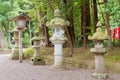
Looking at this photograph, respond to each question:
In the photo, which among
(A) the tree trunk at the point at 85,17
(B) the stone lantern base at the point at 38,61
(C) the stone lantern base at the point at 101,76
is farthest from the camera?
(A) the tree trunk at the point at 85,17

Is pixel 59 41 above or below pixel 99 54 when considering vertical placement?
above

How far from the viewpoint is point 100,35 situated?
9.35m

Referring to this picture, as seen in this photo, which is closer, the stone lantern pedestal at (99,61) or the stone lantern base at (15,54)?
the stone lantern pedestal at (99,61)

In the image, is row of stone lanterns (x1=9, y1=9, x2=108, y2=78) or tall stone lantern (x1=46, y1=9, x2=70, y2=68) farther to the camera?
tall stone lantern (x1=46, y1=9, x2=70, y2=68)

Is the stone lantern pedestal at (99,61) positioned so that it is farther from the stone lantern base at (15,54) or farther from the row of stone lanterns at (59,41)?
the stone lantern base at (15,54)

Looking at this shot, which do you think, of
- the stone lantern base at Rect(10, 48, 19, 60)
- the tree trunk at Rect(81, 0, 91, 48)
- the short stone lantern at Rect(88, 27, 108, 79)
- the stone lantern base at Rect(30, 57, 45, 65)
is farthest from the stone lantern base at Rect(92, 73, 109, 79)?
the stone lantern base at Rect(10, 48, 19, 60)

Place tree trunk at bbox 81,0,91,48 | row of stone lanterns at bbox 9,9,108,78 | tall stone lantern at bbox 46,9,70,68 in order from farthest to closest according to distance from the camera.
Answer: tree trunk at bbox 81,0,91,48
tall stone lantern at bbox 46,9,70,68
row of stone lanterns at bbox 9,9,108,78

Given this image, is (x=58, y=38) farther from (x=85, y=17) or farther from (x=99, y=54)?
(x=85, y=17)

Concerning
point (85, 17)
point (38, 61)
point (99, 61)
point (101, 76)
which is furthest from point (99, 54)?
point (85, 17)

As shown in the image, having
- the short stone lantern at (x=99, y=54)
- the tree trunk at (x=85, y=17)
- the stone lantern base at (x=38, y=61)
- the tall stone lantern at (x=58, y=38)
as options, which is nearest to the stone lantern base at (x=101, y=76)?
the short stone lantern at (x=99, y=54)

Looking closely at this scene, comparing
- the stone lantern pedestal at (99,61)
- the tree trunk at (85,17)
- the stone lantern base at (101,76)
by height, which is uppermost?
the tree trunk at (85,17)

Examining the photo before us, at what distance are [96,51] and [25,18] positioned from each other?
679 centimetres

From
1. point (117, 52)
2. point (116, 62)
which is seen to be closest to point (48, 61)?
point (117, 52)

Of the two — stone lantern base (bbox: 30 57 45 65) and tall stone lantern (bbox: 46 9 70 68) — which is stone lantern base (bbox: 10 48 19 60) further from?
tall stone lantern (bbox: 46 9 70 68)
